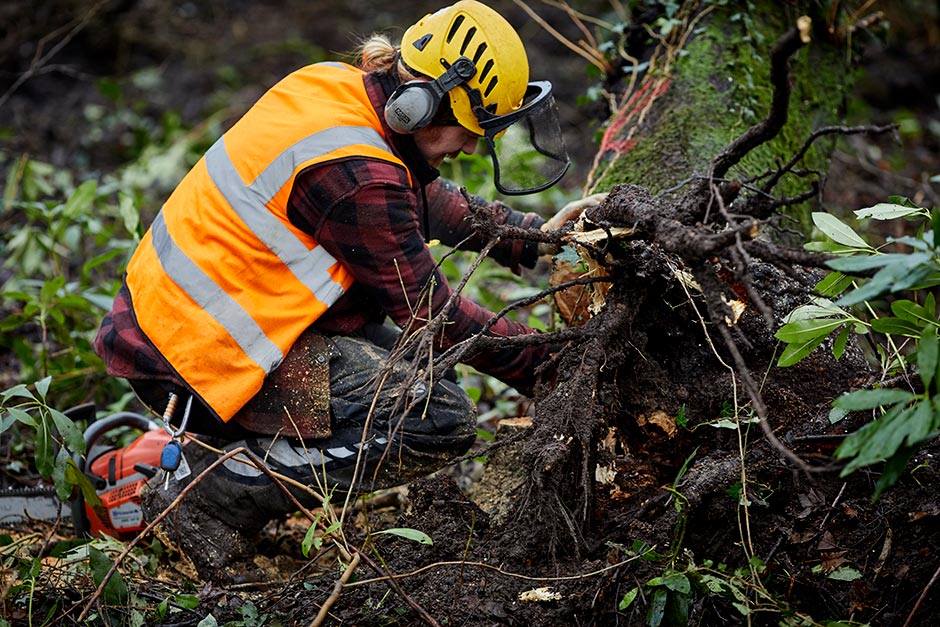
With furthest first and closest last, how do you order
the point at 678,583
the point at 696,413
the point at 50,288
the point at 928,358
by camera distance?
the point at 50,288 → the point at 696,413 → the point at 678,583 → the point at 928,358

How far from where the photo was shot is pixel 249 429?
2594mm

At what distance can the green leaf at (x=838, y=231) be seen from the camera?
6.20 ft

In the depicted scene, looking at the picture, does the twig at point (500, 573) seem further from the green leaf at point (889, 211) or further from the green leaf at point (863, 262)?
the green leaf at point (889, 211)

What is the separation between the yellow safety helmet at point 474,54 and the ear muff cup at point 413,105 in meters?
0.07

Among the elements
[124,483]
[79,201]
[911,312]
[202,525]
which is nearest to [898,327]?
[911,312]

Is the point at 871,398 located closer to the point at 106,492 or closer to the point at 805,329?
the point at 805,329

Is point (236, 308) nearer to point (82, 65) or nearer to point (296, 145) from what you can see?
point (296, 145)

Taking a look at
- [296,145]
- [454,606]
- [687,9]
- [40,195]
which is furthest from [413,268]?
[40,195]

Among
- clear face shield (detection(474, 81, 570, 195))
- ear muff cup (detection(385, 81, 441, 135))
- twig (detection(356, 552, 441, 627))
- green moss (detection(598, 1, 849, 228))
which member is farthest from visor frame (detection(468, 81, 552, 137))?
twig (detection(356, 552, 441, 627))

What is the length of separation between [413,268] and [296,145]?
1.56ft

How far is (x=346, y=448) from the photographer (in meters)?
2.62

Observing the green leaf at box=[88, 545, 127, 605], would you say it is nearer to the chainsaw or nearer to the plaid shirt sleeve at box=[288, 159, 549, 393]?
the chainsaw

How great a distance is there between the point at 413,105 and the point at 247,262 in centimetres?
66

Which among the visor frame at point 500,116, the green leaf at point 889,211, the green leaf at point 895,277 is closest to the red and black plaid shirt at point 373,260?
the visor frame at point 500,116
